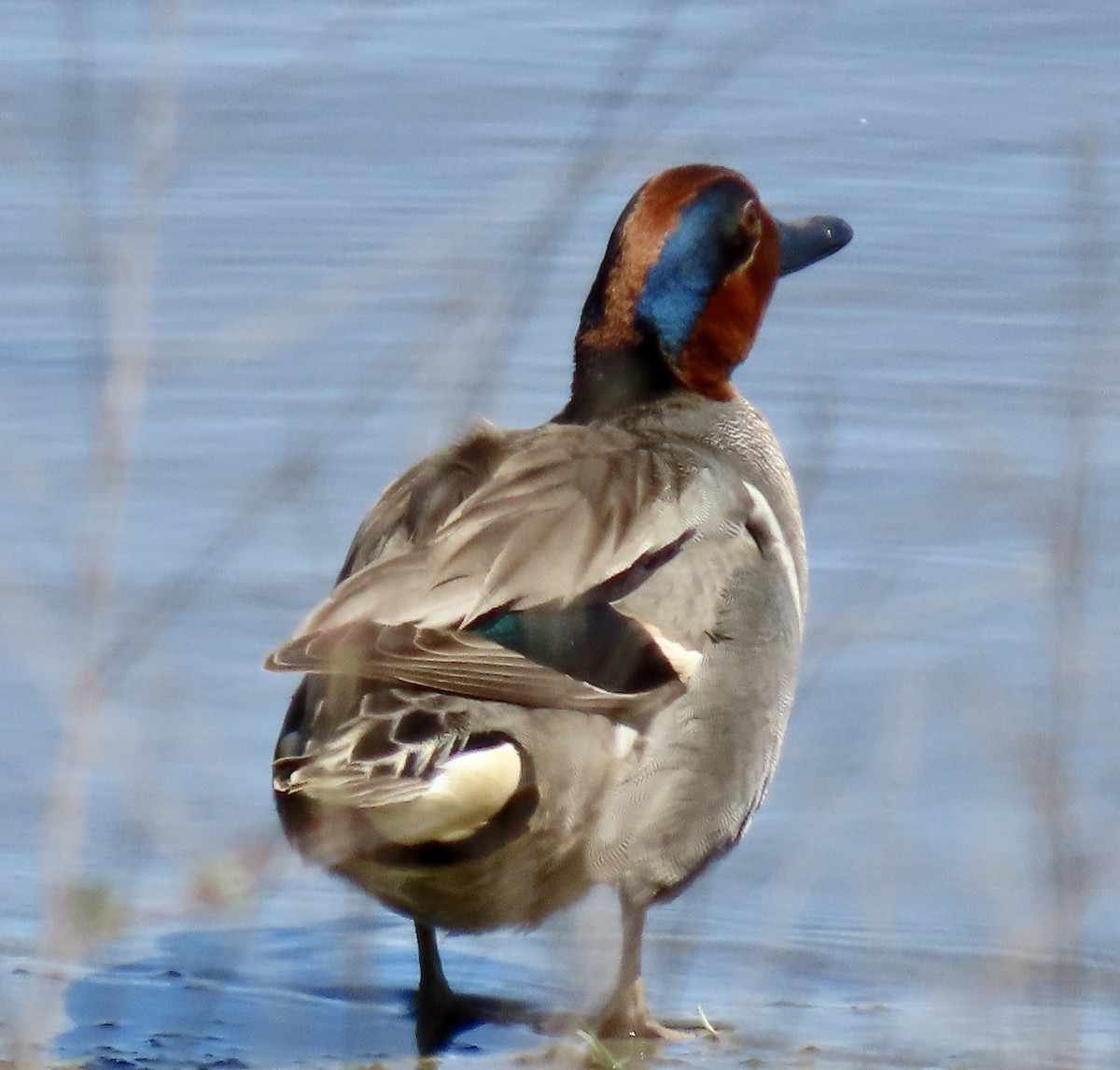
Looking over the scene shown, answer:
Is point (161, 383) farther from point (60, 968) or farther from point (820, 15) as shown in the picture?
point (820, 15)

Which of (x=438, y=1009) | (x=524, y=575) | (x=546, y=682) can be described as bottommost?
(x=438, y=1009)

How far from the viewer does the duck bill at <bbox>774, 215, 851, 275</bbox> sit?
573cm

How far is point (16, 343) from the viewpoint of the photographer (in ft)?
24.7

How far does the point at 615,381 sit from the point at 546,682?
130cm

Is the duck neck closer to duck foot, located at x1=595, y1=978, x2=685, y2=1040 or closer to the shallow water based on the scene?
the shallow water

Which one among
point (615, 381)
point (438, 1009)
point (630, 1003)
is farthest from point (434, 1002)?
point (615, 381)

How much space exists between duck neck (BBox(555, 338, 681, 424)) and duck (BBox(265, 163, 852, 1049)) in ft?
0.70

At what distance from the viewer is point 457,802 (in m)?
3.98

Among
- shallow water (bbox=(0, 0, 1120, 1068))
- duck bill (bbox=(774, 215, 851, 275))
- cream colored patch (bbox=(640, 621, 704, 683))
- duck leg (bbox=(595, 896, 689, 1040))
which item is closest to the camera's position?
shallow water (bbox=(0, 0, 1120, 1068))

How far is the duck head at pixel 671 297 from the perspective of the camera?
5.25m

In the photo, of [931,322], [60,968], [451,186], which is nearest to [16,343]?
[451,186]

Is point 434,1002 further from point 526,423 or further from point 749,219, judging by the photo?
point 526,423

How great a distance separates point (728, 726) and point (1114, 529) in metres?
2.32

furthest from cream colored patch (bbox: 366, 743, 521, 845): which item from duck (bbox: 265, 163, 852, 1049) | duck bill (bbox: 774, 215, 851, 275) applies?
duck bill (bbox: 774, 215, 851, 275)
